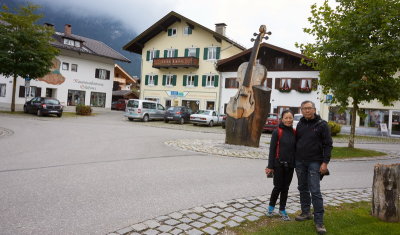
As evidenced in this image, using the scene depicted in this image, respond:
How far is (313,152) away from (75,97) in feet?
138

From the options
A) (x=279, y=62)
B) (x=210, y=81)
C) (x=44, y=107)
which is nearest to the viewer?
(x=44, y=107)

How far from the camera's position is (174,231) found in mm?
4055

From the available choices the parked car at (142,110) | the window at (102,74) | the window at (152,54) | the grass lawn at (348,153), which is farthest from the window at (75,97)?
the grass lawn at (348,153)

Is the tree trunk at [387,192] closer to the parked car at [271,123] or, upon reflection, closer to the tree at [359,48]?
the tree at [359,48]

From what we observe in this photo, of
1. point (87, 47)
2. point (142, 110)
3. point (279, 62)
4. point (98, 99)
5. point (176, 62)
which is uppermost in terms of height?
point (87, 47)

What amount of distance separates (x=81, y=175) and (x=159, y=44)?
3678 centimetres

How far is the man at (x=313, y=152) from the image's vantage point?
4344 millimetres

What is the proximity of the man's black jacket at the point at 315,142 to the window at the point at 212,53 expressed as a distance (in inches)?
1312

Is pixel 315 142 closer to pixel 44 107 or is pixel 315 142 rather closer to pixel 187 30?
pixel 44 107

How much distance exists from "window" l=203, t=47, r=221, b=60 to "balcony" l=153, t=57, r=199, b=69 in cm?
120

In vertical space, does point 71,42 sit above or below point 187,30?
→ below

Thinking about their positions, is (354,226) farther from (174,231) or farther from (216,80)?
(216,80)

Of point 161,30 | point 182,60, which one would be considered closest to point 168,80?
point 182,60

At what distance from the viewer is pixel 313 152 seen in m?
4.42
